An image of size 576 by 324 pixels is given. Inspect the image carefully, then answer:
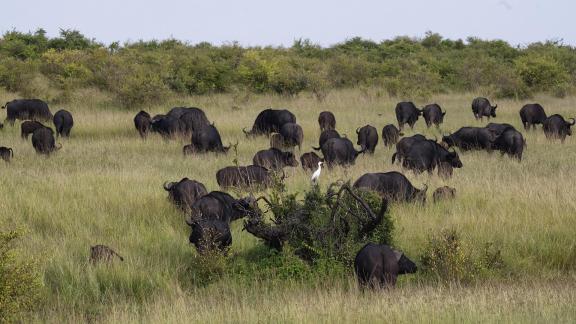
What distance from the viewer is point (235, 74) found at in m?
37.2

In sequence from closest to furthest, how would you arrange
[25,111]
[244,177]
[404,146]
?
[244,177]
[404,146]
[25,111]

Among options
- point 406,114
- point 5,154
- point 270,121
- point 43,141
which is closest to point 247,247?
point 5,154

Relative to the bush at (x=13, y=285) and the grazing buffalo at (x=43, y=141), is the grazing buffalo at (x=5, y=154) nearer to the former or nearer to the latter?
the grazing buffalo at (x=43, y=141)

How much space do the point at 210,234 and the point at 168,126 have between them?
40.1 ft

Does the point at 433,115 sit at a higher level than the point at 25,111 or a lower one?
lower

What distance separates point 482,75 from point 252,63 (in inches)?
452

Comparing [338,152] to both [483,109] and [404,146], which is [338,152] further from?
[483,109]

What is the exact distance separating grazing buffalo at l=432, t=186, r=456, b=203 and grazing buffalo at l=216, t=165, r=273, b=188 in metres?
2.59

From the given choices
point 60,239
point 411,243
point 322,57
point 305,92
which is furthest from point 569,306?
point 322,57

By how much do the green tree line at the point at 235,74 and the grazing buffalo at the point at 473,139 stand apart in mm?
11951

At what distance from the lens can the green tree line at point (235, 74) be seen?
31594 millimetres

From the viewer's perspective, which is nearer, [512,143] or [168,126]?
[512,143]

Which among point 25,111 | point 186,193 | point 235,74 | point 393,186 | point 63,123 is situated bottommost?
point 393,186

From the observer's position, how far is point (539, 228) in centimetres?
968
